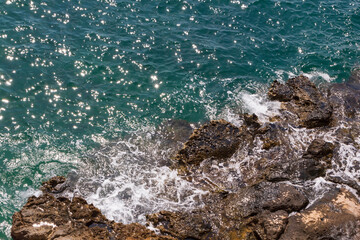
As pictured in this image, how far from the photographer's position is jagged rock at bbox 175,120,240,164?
16438 mm

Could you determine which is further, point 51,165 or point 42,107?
point 42,107

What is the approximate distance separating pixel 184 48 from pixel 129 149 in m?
9.38

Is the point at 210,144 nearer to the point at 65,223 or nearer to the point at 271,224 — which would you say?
the point at 271,224

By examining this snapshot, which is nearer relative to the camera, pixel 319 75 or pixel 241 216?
pixel 241 216

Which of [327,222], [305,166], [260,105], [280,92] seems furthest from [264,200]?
[280,92]

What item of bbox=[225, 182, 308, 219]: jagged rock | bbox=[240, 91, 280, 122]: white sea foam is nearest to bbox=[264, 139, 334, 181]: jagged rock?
bbox=[225, 182, 308, 219]: jagged rock

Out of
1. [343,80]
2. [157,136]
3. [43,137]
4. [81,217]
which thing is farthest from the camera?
[343,80]

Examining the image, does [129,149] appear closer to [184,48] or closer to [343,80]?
[184,48]

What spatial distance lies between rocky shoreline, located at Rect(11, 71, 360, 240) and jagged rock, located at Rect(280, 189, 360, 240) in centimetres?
4

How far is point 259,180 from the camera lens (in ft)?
50.2

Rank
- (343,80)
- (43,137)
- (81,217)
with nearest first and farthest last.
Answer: (81,217) < (43,137) < (343,80)

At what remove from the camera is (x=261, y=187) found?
14461mm

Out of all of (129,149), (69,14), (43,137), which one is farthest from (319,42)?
(43,137)

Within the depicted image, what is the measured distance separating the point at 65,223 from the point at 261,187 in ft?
27.8
